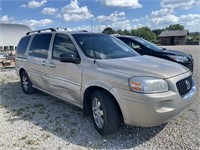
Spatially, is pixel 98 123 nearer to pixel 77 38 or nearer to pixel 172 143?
pixel 172 143

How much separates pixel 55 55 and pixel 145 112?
101 inches

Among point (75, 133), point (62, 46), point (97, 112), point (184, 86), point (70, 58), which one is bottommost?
point (75, 133)

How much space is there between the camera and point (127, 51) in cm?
459

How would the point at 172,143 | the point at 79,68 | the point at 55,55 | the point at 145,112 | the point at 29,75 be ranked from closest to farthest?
the point at 145,112 → the point at 172,143 → the point at 79,68 → the point at 55,55 → the point at 29,75

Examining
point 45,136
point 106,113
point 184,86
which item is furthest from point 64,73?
point 184,86

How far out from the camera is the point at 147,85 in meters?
3.07

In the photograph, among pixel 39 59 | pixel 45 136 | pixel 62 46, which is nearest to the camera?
pixel 45 136

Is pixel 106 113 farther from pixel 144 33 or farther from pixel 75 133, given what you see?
pixel 144 33

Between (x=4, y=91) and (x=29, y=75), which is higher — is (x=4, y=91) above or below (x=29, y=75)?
below

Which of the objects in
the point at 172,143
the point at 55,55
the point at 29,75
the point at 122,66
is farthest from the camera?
the point at 29,75

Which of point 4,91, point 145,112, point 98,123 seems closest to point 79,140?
point 98,123

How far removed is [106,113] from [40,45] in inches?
117

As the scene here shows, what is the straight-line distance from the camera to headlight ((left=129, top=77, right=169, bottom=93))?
3.06 meters

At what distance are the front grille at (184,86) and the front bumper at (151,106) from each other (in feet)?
0.31
